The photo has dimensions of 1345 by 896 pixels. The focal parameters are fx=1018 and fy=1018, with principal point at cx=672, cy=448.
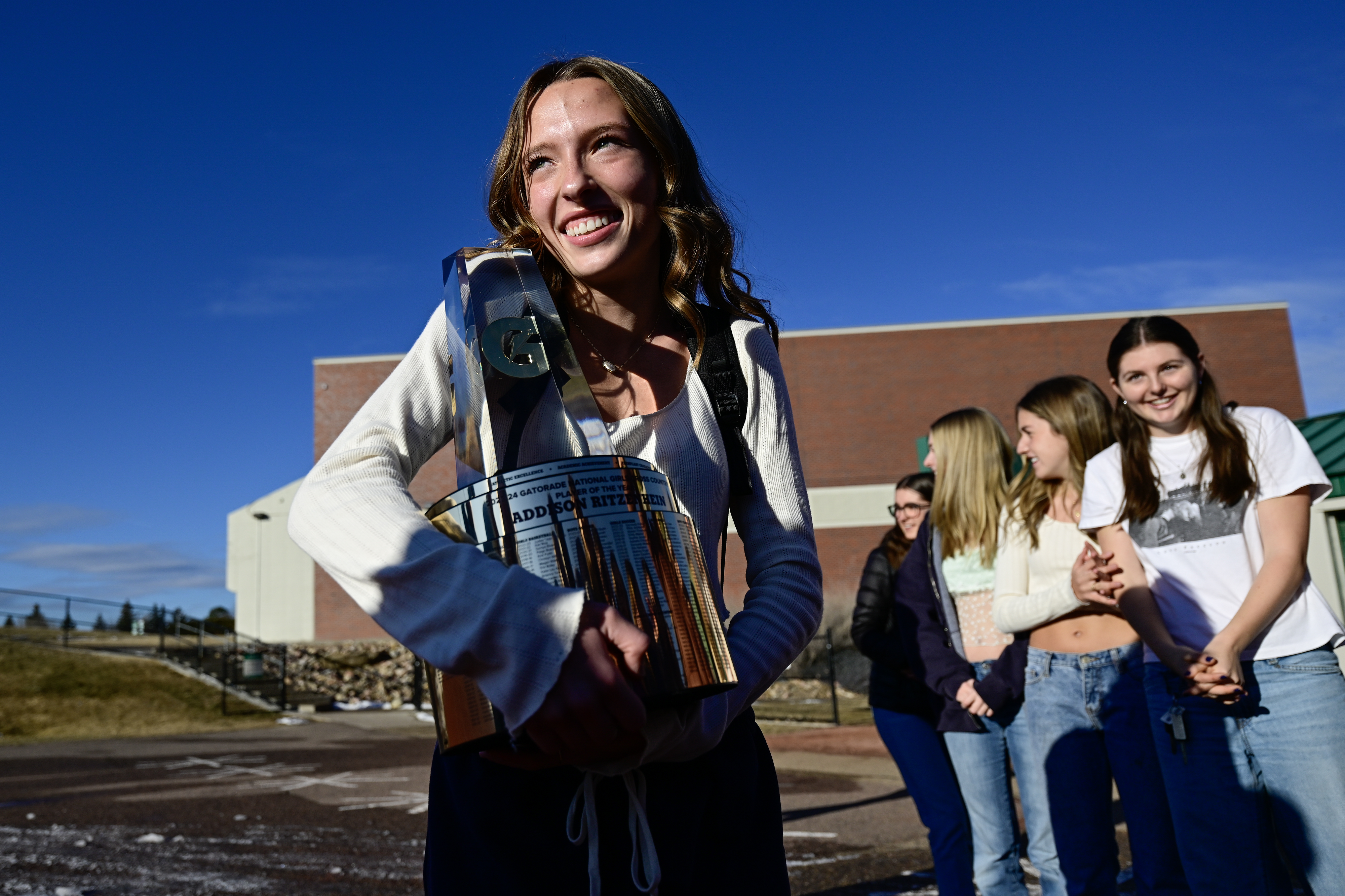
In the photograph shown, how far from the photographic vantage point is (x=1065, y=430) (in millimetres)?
4273

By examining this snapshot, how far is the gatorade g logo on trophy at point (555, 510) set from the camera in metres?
1.10

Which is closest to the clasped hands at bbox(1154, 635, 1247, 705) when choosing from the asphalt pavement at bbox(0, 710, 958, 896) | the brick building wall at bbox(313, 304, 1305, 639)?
the asphalt pavement at bbox(0, 710, 958, 896)

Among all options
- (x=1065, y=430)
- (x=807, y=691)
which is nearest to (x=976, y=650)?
(x=1065, y=430)

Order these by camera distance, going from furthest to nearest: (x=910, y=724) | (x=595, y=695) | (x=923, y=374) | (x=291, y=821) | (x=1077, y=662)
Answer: (x=923, y=374) < (x=291, y=821) < (x=910, y=724) < (x=1077, y=662) < (x=595, y=695)

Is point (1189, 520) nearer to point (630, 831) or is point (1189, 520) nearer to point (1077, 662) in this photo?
point (1077, 662)

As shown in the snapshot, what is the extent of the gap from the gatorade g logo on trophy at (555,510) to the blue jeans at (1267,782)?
2.31 meters

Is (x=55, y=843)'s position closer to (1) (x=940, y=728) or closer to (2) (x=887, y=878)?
(2) (x=887, y=878)

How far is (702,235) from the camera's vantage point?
166 cm

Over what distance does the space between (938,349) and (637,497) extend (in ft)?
121

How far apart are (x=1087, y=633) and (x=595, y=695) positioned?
10.9 ft

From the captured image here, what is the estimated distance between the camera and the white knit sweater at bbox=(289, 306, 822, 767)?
1.04 meters

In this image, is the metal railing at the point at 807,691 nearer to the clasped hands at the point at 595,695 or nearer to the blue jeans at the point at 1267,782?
the blue jeans at the point at 1267,782

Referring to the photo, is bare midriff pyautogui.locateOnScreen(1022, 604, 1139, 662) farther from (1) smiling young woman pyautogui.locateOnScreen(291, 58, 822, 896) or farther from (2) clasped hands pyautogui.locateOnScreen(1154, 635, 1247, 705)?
(1) smiling young woman pyautogui.locateOnScreen(291, 58, 822, 896)

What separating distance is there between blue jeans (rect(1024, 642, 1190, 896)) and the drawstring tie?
2734 mm
